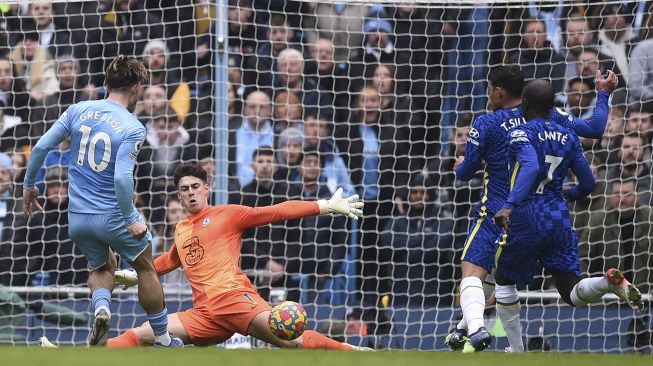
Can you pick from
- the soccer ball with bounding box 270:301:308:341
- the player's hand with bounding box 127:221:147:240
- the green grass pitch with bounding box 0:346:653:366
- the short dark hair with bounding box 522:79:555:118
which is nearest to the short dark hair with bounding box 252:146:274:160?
the soccer ball with bounding box 270:301:308:341

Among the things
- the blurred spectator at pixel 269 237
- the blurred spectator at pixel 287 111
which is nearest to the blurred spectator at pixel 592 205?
the blurred spectator at pixel 269 237

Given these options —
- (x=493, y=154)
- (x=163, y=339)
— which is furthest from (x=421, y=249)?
(x=163, y=339)

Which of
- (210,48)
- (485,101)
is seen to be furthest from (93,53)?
(485,101)

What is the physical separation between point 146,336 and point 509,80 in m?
3.16

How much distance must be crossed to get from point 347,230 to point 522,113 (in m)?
3.73

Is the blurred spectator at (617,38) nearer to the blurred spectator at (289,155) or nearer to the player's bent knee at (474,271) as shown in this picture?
the blurred spectator at (289,155)

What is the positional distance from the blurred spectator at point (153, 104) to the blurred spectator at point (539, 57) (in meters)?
3.52

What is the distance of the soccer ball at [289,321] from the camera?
827 centimetres

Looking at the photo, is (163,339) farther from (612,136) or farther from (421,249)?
(612,136)

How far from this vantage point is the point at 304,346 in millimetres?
8648

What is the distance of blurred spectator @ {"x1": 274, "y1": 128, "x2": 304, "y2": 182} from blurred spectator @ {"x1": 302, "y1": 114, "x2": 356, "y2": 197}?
81mm

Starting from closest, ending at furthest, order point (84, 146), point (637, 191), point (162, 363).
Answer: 1. point (162, 363)
2. point (84, 146)
3. point (637, 191)

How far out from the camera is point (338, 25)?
12.3 m

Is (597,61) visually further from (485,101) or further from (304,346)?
(304,346)
